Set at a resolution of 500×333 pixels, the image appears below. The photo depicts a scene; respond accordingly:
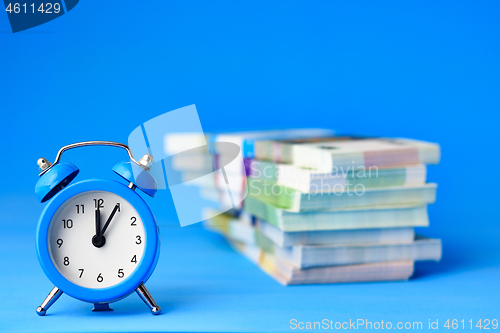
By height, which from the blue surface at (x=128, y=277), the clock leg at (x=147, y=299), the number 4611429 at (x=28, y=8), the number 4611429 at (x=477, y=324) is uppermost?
the number 4611429 at (x=28, y=8)

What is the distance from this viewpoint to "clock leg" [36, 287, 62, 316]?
1504 millimetres

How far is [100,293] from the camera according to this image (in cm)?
149

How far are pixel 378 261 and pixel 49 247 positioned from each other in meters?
0.97

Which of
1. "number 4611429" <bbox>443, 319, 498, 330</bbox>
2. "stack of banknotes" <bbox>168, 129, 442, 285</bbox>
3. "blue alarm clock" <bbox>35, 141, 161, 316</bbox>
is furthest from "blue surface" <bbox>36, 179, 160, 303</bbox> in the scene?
"number 4611429" <bbox>443, 319, 498, 330</bbox>

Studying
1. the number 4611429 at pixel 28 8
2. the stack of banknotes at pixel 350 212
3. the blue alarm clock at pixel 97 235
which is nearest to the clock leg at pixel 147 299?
the blue alarm clock at pixel 97 235

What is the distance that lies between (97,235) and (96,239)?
10 mm

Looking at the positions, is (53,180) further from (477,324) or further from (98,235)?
(477,324)

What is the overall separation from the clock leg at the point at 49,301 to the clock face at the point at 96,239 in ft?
0.16

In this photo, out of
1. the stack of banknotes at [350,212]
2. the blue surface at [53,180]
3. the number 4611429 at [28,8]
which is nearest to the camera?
the blue surface at [53,180]

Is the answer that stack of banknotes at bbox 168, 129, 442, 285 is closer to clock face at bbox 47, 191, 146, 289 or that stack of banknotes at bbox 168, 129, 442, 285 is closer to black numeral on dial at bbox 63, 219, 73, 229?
clock face at bbox 47, 191, 146, 289

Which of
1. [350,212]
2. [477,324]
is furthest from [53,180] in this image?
[477,324]

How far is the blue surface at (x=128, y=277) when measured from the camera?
58.4 inches

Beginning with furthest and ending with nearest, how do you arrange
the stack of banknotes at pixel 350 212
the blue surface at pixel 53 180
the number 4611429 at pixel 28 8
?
1. the number 4611429 at pixel 28 8
2. the stack of banknotes at pixel 350 212
3. the blue surface at pixel 53 180

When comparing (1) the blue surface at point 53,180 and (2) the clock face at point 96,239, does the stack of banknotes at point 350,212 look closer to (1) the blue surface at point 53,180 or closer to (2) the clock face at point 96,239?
(2) the clock face at point 96,239
